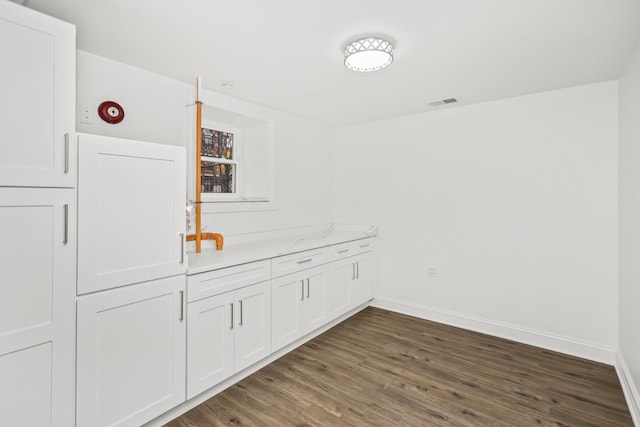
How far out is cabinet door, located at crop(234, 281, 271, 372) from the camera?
2.26 meters

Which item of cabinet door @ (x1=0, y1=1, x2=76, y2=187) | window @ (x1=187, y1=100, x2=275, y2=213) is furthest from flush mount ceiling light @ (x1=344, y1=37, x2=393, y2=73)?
cabinet door @ (x1=0, y1=1, x2=76, y2=187)

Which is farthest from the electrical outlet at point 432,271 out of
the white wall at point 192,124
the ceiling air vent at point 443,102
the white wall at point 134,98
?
the white wall at point 134,98

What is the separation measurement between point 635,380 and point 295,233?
9.71 ft

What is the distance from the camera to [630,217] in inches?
87.0

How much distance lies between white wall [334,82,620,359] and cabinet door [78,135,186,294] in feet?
8.33

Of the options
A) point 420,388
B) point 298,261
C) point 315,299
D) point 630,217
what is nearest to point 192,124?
point 298,261

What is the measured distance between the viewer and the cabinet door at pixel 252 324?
2257 millimetres

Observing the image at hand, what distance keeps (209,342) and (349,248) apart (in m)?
1.78

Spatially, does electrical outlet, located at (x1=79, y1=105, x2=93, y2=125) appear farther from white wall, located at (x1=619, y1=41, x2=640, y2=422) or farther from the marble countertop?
white wall, located at (x1=619, y1=41, x2=640, y2=422)

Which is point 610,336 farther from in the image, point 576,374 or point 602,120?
Answer: point 602,120

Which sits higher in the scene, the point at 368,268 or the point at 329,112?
the point at 329,112

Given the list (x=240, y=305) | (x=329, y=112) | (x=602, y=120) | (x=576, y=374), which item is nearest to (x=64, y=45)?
(x=240, y=305)

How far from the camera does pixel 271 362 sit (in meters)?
2.59

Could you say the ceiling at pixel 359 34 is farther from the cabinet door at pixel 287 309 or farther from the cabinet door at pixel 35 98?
the cabinet door at pixel 287 309
